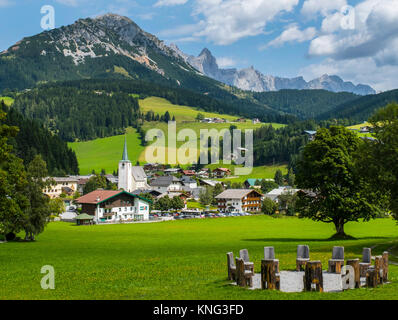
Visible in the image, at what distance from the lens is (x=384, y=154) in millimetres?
37469

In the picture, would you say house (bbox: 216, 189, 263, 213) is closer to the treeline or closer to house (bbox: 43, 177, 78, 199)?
house (bbox: 43, 177, 78, 199)

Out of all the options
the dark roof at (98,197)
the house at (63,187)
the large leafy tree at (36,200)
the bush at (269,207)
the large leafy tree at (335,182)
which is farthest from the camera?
the house at (63,187)

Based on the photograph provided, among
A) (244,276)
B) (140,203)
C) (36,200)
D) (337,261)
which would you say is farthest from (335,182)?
(140,203)

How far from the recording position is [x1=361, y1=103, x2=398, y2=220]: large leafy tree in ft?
119

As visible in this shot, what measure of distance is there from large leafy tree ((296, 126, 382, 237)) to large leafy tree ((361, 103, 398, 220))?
8839 millimetres

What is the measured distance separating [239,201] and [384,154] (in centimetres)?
11732

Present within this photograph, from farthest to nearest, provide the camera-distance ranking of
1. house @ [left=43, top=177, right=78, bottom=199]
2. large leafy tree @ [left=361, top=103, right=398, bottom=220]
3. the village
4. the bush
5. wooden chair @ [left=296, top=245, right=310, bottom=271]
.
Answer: house @ [left=43, top=177, right=78, bottom=199], the bush, the village, large leafy tree @ [left=361, top=103, right=398, bottom=220], wooden chair @ [left=296, top=245, right=310, bottom=271]

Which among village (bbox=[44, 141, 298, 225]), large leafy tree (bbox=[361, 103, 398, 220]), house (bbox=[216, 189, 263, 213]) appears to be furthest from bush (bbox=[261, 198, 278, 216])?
large leafy tree (bbox=[361, 103, 398, 220])

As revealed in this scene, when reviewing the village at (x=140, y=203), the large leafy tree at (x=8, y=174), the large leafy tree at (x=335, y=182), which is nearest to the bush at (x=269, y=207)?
the village at (x=140, y=203)

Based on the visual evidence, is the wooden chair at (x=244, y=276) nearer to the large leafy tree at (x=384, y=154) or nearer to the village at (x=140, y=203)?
the large leafy tree at (x=384, y=154)

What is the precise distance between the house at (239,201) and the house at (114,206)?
35831mm

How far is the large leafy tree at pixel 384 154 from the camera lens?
1426 inches

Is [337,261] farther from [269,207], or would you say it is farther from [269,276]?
[269,207]
